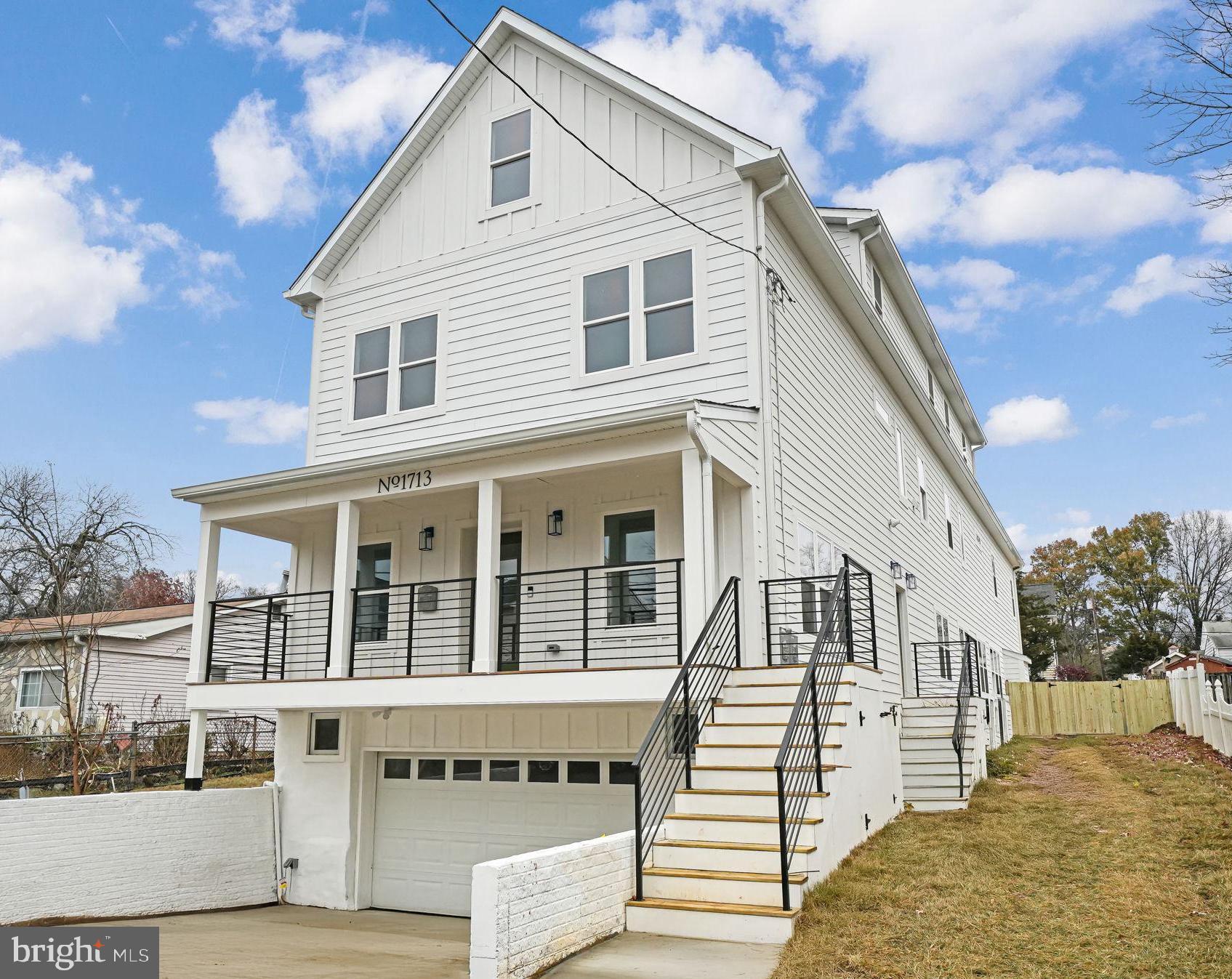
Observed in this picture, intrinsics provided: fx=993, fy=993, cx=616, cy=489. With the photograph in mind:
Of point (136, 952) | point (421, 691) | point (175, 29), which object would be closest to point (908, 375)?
point (421, 691)

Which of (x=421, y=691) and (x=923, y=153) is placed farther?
(x=923, y=153)

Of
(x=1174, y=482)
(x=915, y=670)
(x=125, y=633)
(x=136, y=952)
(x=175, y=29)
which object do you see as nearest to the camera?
(x=136, y=952)

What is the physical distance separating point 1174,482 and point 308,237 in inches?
1971

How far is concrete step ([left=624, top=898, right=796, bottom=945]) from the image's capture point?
7.07 meters

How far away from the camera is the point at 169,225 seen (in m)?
41.9

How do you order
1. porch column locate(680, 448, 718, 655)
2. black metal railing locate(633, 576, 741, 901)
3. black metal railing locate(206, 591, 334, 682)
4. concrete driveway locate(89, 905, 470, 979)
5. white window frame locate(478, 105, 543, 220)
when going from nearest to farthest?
concrete driveway locate(89, 905, 470, 979), black metal railing locate(633, 576, 741, 901), porch column locate(680, 448, 718, 655), black metal railing locate(206, 591, 334, 682), white window frame locate(478, 105, 543, 220)

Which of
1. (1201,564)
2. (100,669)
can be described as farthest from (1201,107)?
(1201,564)

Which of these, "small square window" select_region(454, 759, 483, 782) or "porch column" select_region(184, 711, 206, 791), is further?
"porch column" select_region(184, 711, 206, 791)

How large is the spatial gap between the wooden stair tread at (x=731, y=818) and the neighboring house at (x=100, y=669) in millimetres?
22102

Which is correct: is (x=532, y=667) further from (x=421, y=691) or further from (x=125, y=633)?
(x=125, y=633)

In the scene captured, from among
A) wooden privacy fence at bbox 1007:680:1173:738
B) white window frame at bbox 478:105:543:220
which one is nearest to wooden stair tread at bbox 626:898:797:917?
white window frame at bbox 478:105:543:220

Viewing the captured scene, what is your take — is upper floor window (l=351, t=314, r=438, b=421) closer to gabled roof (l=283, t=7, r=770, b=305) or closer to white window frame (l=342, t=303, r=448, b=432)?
white window frame (l=342, t=303, r=448, b=432)

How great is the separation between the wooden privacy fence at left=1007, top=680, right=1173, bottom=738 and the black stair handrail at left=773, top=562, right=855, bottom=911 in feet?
71.8

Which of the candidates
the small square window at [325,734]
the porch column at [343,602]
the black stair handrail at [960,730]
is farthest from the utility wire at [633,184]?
the small square window at [325,734]
